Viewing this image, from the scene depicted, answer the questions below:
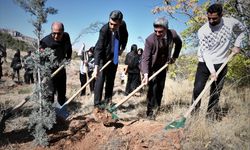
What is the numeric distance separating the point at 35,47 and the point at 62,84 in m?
1.75

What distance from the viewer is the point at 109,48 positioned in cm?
548

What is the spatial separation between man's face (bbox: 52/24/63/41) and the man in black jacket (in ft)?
2.21

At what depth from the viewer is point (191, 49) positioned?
8.40 metres

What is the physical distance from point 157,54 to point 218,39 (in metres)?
1.15

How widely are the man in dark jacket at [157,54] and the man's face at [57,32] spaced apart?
1519 mm

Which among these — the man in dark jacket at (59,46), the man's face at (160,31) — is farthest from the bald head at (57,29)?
the man's face at (160,31)

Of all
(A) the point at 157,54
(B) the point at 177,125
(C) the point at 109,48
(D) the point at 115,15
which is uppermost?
(D) the point at 115,15

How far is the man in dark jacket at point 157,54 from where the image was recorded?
4.86 m

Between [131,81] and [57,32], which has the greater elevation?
[57,32]

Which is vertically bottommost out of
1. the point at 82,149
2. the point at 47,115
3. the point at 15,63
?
the point at 82,149

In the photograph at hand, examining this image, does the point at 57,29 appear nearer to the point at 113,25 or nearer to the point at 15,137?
the point at 113,25

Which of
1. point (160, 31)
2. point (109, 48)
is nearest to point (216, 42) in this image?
point (160, 31)

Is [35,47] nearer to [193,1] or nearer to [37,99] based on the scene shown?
[37,99]

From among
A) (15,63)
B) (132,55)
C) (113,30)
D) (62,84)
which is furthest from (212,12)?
(15,63)
